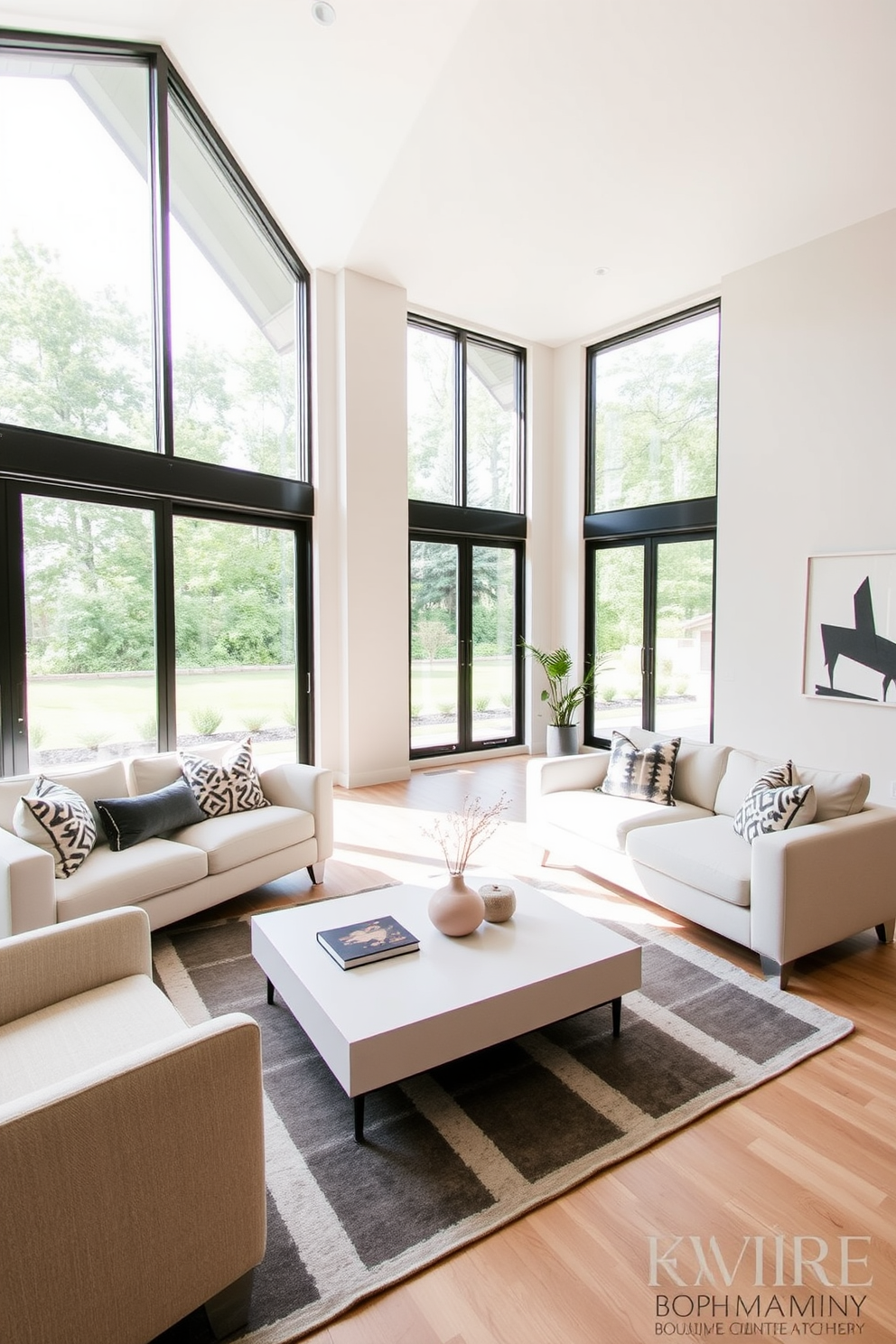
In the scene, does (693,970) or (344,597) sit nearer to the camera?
(693,970)

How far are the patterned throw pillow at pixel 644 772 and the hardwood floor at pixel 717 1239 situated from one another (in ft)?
5.75

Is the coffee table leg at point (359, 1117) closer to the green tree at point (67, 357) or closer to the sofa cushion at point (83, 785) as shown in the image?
the sofa cushion at point (83, 785)

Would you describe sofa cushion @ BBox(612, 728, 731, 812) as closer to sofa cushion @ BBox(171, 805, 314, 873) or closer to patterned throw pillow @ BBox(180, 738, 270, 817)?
sofa cushion @ BBox(171, 805, 314, 873)

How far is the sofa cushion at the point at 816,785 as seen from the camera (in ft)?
10.6

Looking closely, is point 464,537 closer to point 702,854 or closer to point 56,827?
point 702,854

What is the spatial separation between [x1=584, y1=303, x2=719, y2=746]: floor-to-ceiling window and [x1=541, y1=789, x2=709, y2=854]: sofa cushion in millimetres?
2873

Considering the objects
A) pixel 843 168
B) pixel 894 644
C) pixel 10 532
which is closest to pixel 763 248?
pixel 843 168

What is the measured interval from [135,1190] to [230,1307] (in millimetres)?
457

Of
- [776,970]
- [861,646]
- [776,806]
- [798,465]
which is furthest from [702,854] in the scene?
[798,465]

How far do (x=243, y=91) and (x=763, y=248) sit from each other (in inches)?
160

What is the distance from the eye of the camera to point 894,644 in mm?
4914

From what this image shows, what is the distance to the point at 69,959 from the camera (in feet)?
6.60

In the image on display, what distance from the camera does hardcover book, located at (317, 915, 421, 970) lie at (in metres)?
2.40

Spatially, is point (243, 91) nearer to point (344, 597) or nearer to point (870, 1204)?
point (344, 597)
